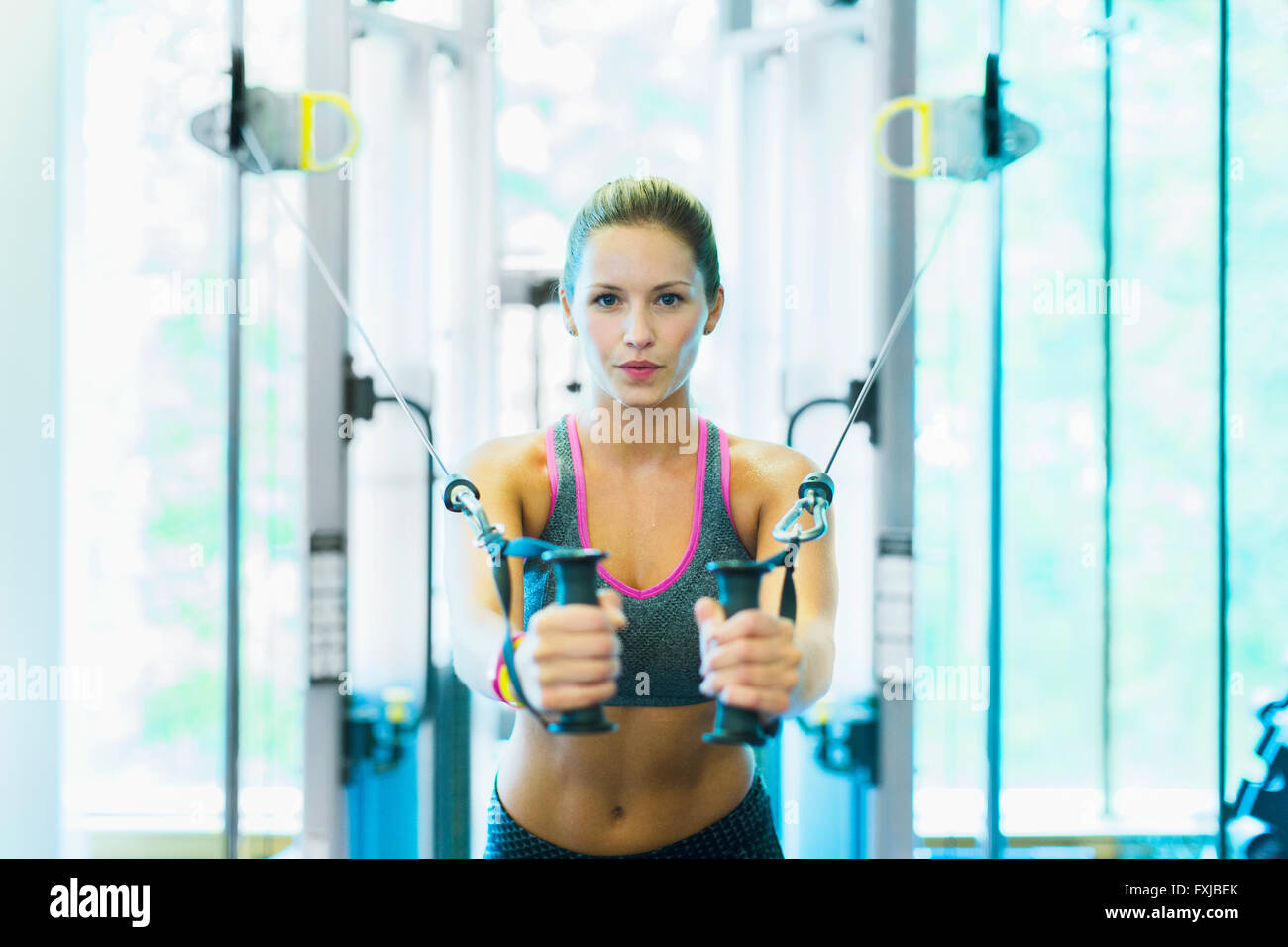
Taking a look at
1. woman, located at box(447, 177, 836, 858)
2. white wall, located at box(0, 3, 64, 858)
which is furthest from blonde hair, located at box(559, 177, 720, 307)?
white wall, located at box(0, 3, 64, 858)

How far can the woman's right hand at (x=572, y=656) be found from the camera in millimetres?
643

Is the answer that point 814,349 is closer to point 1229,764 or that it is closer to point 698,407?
point 698,407

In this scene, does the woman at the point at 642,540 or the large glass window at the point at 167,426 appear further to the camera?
the large glass window at the point at 167,426

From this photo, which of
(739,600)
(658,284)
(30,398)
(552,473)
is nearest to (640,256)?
(658,284)

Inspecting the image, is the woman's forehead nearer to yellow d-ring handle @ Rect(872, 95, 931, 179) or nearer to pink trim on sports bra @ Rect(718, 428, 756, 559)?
pink trim on sports bra @ Rect(718, 428, 756, 559)

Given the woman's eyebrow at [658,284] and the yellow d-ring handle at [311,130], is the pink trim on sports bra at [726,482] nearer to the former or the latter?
the woman's eyebrow at [658,284]

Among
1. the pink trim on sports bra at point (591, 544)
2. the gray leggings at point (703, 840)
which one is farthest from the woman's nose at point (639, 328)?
the gray leggings at point (703, 840)

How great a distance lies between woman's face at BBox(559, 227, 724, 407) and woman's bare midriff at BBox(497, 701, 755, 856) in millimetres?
319

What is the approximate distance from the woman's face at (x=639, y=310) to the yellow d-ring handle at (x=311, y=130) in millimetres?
367

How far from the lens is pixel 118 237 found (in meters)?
0.94

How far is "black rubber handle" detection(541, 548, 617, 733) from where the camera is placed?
66cm

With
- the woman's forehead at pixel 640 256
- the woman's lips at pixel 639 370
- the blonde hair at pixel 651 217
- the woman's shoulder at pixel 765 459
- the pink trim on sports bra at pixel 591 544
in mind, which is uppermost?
the blonde hair at pixel 651 217

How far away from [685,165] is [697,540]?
1.46 ft
